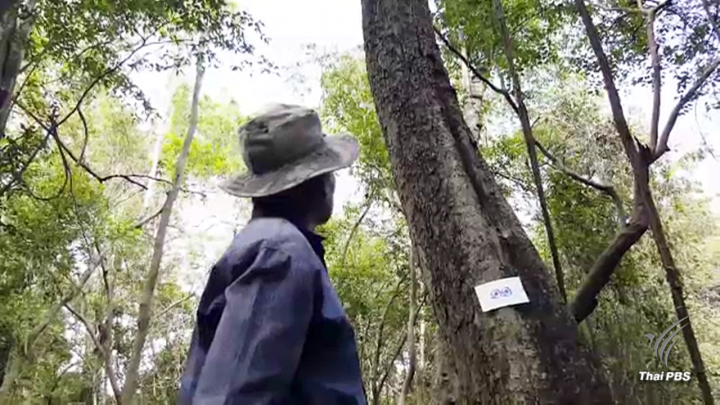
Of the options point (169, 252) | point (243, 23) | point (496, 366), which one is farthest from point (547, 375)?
point (169, 252)

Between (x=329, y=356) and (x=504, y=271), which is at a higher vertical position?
(x=504, y=271)

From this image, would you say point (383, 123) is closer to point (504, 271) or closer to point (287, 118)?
point (504, 271)

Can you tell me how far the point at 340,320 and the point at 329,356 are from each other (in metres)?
0.04

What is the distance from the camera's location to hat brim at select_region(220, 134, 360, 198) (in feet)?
2.79

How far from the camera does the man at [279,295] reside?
70 centimetres

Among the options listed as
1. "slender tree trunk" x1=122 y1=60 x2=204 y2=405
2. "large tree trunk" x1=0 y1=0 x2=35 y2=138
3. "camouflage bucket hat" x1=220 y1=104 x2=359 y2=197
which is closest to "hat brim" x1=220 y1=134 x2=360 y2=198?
"camouflage bucket hat" x1=220 y1=104 x2=359 y2=197

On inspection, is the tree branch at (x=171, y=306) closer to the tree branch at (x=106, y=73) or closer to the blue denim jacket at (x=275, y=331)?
the tree branch at (x=106, y=73)

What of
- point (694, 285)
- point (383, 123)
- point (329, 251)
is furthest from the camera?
point (329, 251)

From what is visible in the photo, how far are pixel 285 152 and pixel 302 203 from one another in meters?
0.07

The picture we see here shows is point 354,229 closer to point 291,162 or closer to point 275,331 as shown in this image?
point 291,162

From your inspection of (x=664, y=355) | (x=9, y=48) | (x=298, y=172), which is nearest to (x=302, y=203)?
(x=298, y=172)

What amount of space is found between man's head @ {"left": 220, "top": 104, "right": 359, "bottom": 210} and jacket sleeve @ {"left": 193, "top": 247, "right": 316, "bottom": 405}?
123 millimetres

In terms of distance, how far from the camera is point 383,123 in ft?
6.56

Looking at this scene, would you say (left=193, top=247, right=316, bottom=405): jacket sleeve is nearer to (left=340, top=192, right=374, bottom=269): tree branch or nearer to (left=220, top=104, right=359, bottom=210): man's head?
(left=220, top=104, right=359, bottom=210): man's head
